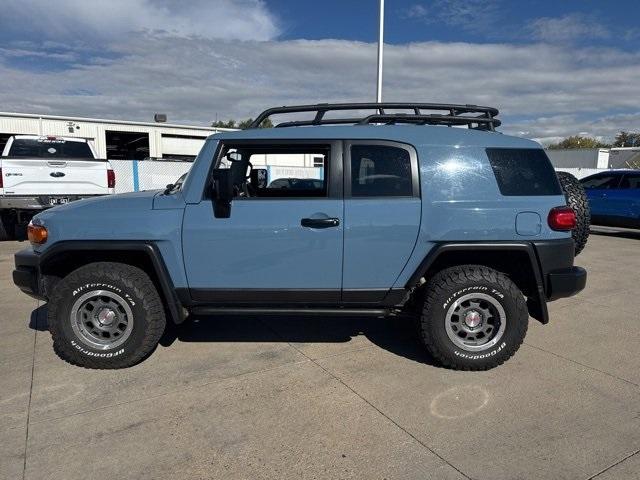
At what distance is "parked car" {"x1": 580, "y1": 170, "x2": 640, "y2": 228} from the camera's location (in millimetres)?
10802

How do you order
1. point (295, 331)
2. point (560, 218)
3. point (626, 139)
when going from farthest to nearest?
1. point (626, 139)
2. point (295, 331)
3. point (560, 218)

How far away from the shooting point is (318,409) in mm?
3006

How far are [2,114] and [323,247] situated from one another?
24.9 meters

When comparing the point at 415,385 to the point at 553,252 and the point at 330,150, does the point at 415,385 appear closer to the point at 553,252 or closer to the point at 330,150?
the point at 553,252

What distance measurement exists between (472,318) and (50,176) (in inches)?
309

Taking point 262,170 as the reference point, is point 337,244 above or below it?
below

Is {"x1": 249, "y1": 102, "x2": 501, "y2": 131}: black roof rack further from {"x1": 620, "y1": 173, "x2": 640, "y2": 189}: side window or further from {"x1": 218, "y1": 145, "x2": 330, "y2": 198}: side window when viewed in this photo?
{"x1": 620, "y1": 173, "x2": 640, "y2": 189}: side window

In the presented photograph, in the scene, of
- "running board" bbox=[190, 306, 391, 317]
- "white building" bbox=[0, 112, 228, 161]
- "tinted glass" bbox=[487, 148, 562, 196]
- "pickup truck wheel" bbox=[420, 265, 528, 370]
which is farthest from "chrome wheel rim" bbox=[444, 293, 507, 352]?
"white building" bbox=[0, 112, 228, 161]

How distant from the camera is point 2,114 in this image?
22109 millimetres

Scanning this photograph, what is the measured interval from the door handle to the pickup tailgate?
6672mm

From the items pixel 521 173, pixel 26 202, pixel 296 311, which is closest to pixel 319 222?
pixel 296 311

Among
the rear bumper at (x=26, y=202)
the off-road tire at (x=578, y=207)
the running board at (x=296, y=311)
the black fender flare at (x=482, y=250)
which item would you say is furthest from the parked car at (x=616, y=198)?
the rear bumper at (x=26, y=202)

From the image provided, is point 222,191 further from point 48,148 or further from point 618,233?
point 618,233

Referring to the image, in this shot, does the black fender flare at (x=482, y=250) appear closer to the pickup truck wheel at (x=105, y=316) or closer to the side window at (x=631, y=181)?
the pickup truck wheel at (x=105, y=316)
